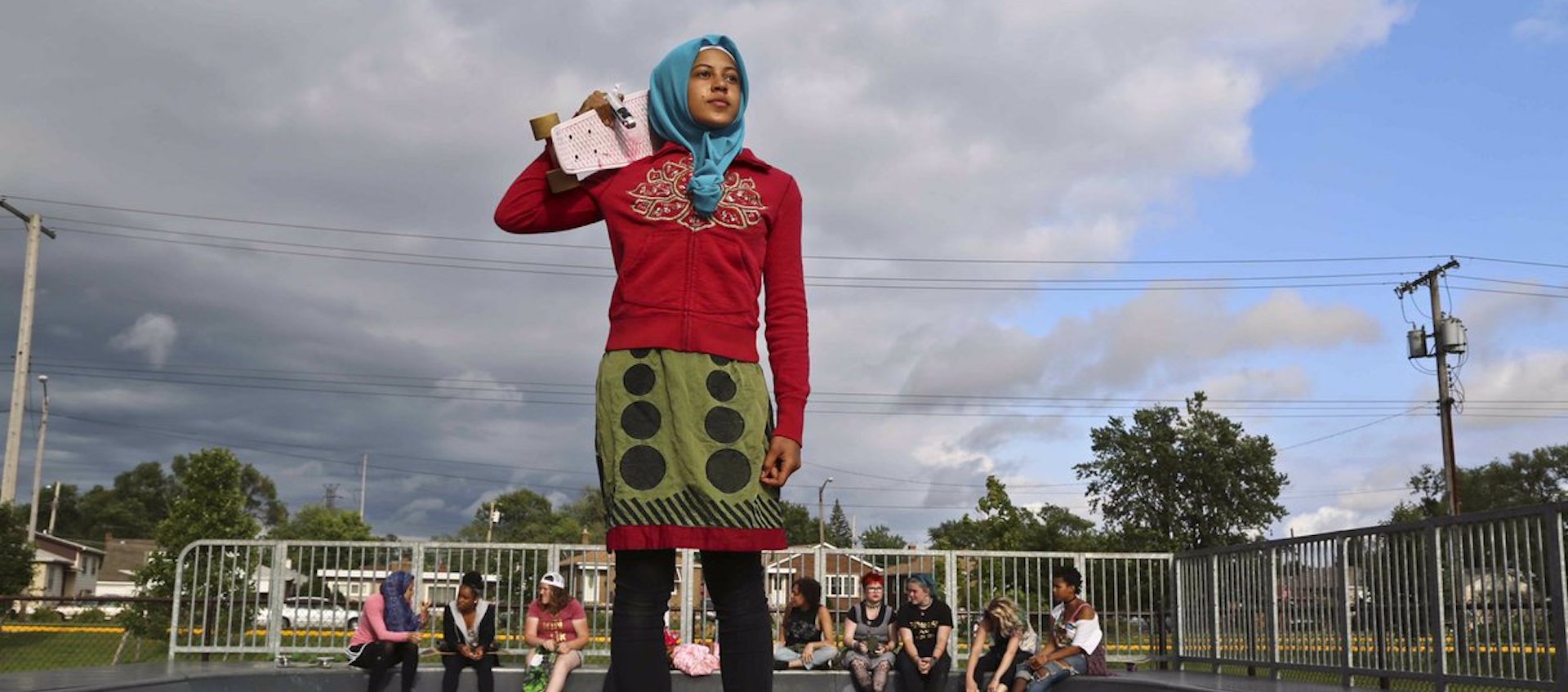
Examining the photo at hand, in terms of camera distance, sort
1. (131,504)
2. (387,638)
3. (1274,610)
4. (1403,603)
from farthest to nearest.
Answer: (131,504)
(1274,610)
(387,638)
(1403,603)

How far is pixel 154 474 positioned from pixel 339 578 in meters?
104

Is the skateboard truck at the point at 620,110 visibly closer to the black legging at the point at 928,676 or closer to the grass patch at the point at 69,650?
the black legging at the point at 928,676

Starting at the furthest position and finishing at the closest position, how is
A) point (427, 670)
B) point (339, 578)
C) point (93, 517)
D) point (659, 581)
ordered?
1. point (93, 517)
2. point (339, 578)
3. point (427, 670)
4. point (659, 581)

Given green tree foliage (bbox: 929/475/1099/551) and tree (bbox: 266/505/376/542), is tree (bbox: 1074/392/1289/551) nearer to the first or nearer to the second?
green tree foliage (bbox: 929/475/1099/551)

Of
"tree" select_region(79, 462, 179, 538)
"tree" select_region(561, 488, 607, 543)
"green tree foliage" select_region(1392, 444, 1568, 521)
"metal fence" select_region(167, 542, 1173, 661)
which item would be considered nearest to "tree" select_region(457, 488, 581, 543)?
"tree" select_region(561, 488, 607, 543)

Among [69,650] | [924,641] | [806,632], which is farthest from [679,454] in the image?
[69,650]

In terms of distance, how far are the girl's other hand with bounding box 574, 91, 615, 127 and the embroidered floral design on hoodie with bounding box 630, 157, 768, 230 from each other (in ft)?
0.53

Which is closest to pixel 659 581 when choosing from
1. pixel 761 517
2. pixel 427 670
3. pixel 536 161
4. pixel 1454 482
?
pixel 761 517

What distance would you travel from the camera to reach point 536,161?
291 cm

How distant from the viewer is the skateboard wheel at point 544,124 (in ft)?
9.30

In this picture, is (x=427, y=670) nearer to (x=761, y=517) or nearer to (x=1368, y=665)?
(x=1368, y=665)

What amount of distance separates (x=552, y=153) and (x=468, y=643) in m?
8.00

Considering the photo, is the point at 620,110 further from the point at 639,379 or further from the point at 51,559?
the point at 51,559

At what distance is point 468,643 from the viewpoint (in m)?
10.1
